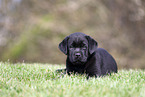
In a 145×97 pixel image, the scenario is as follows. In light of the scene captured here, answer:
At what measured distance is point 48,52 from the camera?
1472 cm

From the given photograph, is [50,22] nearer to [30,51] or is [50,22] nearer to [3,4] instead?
[30,51]

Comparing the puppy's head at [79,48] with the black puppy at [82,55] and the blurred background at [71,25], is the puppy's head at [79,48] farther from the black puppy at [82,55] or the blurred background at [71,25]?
the blurred background at [71,25]

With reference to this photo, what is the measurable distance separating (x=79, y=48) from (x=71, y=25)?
11.1 meters

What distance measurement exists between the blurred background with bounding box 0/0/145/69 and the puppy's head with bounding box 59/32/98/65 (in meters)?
9.22

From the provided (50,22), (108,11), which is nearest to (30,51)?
(50,22)

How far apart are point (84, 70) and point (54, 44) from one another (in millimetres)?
9793

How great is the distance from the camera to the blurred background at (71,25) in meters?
14.9

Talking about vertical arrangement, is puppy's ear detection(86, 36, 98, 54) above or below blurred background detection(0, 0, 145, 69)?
below

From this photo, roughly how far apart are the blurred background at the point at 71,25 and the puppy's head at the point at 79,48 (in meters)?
9.22

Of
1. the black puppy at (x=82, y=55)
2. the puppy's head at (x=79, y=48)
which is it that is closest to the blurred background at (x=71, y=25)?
the black puppy at (x=82, y=55)

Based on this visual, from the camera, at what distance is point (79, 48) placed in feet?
17.2

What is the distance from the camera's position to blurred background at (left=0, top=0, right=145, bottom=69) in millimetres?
14938

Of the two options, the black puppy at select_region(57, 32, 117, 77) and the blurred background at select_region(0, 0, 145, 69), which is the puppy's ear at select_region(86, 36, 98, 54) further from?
the blurred background at select_region(0, 0, 145, 69)

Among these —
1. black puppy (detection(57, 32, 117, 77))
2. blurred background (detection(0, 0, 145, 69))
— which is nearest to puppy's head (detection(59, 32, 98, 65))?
black puppy (detection(57, 32, 117, 77))
